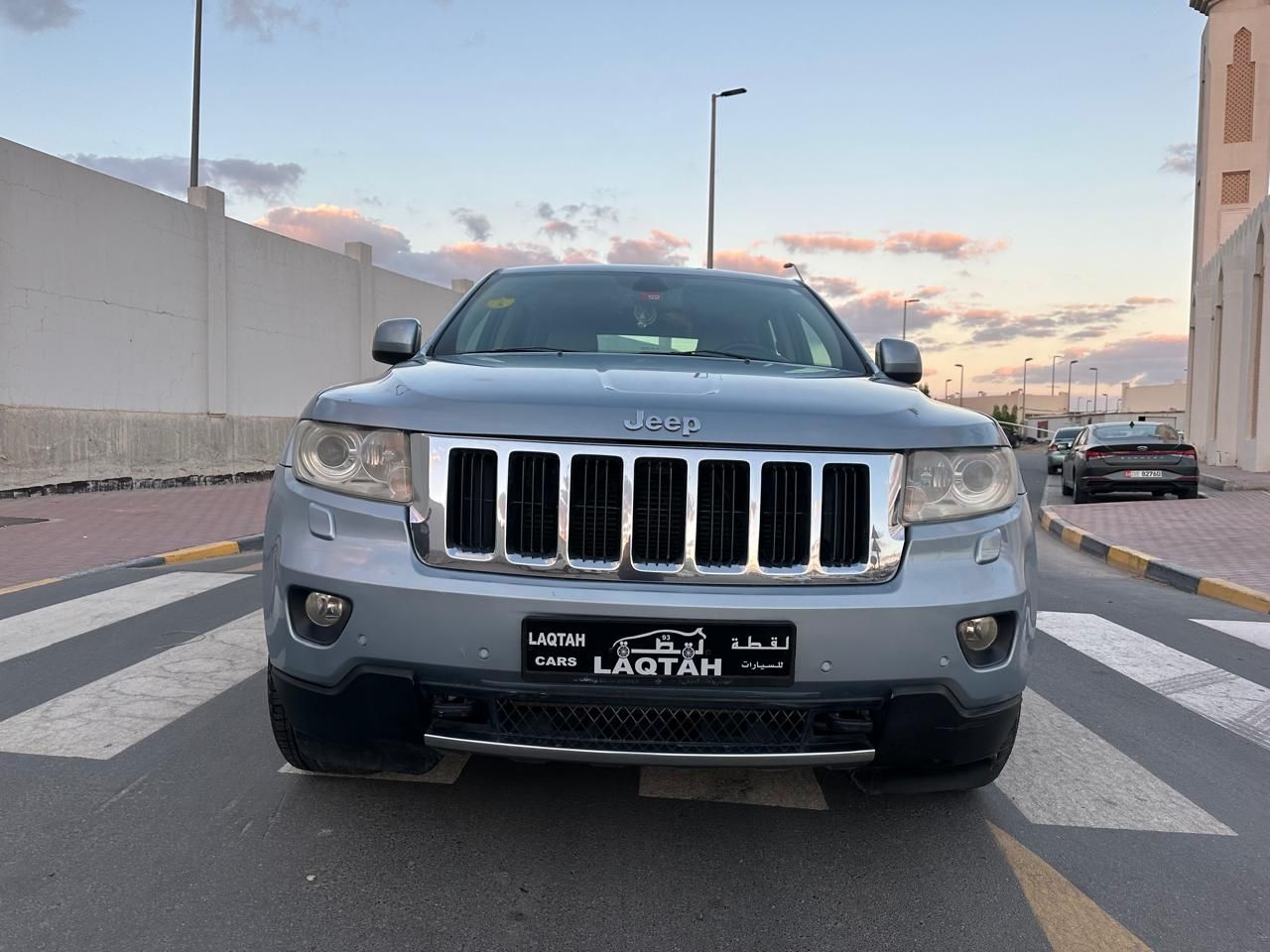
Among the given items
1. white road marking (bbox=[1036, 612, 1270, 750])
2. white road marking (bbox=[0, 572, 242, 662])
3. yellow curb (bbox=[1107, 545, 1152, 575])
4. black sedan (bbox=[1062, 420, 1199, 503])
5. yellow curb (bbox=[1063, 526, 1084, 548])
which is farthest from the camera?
black sedan (bbox=[1062, 420, 1199, 503])

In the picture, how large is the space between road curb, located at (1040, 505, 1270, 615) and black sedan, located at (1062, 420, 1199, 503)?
4142 mm

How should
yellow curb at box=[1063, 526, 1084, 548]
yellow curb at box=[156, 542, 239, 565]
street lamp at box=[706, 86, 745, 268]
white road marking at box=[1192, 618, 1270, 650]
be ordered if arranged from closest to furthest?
white road marking at box=[1192, 618, 1270, 650] → yellow curb at box=[156, 542, 239, 565] → yellow curb at box=[1063, 526, 1084, 548] → street lamp at box=[706, 86, 745, 268]

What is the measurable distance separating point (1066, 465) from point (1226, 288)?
10706mm

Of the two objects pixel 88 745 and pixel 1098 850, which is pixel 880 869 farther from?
pixel 88 745

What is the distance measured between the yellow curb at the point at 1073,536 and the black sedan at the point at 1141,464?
419 cm

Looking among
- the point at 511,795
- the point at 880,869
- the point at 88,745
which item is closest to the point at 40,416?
the point at 88,745

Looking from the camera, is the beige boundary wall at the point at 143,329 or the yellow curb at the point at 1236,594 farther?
the beige boundary wall at the point at 143,329

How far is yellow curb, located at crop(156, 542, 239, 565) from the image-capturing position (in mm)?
8297

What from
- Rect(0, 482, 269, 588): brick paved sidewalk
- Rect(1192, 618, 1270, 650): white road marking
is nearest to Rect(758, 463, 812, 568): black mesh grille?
Rect(1192, 618, 1270, 650): white road marking

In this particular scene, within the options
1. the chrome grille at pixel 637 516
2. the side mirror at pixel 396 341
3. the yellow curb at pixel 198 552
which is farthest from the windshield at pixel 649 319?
the yellow curb at pixel 198 552

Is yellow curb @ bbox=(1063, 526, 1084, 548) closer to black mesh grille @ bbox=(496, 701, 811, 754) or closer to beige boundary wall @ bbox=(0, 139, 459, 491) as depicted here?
black mesh grille @ bbox=(496, 701, 811, 754)

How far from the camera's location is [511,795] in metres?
2.97

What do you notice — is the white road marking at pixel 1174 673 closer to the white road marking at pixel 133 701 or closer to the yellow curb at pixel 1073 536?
the white road marking at pixel 133 701

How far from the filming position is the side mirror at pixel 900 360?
11.2 feet
